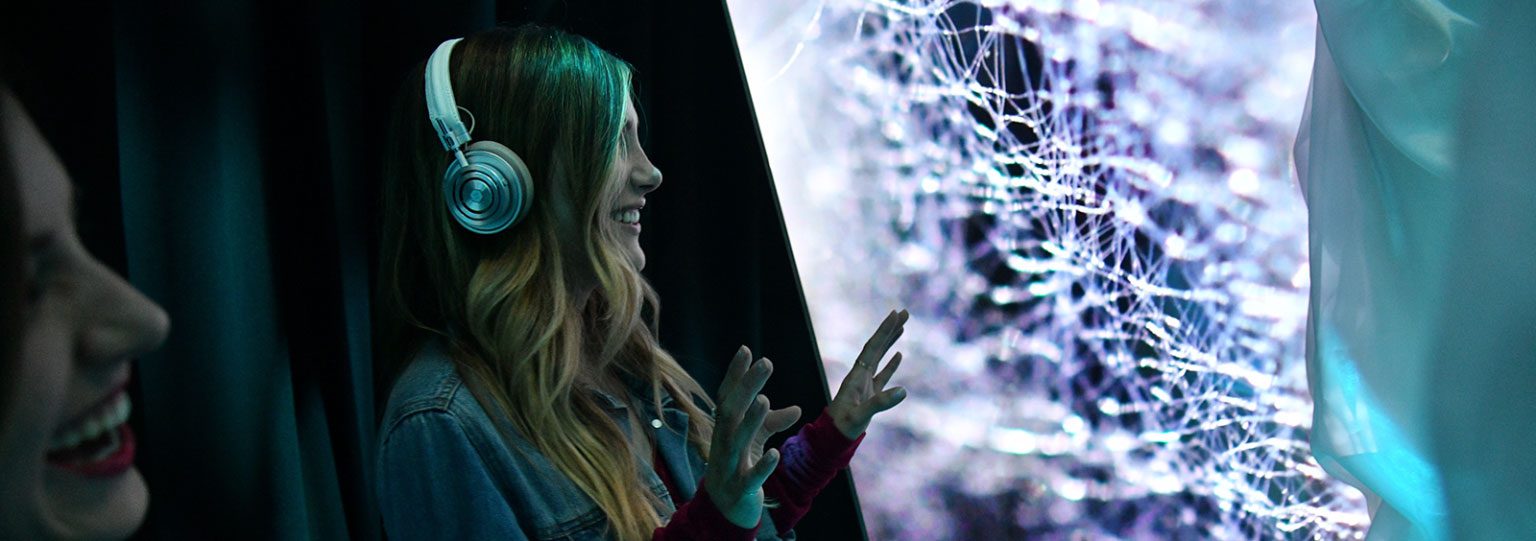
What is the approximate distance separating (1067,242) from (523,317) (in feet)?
2.68

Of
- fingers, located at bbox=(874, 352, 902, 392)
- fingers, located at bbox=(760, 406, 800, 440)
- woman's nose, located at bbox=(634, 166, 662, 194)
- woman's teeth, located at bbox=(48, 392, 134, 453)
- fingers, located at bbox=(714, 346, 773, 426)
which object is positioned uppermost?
woman's nose, located at bbox=(634, 166, 662, 194)

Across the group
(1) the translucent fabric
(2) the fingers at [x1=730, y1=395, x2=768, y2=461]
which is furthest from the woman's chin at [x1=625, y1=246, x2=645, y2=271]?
(1) the translucent fabric

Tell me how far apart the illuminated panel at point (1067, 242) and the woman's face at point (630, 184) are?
453 mm

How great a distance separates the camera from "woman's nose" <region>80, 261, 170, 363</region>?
1.56 feet

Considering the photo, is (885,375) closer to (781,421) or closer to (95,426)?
(781,421)

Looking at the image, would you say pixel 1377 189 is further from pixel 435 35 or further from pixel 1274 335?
pixel 435 35

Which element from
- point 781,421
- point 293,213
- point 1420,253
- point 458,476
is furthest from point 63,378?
point 1420,253

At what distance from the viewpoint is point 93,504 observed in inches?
18.9

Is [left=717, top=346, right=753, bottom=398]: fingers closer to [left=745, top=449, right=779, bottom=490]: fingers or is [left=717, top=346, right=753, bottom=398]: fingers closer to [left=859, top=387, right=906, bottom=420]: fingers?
[left=745, top=449, right=779, bottom=490]: fingers

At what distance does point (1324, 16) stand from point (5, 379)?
Answer: 1.19 m

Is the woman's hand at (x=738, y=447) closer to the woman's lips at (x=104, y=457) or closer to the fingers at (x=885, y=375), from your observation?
the fingers at (x=885, y=375)

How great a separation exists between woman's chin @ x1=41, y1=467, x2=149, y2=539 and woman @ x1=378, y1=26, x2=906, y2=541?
1.24 ft

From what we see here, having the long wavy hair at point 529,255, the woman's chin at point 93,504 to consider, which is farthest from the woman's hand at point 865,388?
the woman's chin at point 93,504

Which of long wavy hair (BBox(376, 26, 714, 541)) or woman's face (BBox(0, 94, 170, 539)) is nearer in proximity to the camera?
woman's face (BBox(0, 94, 170, 539))
